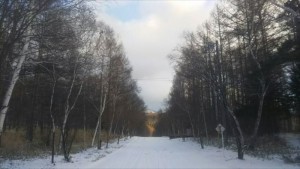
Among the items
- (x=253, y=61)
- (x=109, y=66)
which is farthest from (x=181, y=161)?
(x=109, y=66)

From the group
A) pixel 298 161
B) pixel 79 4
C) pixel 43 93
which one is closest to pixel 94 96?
pixel 43 93

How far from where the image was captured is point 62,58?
548 inches

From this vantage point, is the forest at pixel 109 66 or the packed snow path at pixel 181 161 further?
the packed snow path at pixel 181 161

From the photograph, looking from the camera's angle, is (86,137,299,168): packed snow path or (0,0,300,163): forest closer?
(0,0,300,163): forest

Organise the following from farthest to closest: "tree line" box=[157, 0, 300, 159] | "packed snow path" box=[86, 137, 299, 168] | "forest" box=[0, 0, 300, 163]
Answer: "tree line" box=[157, 0, 300, 159], "packed snow path" box=[86, 137, 299, 168], "forest" box=[0, 0, 300, 163]

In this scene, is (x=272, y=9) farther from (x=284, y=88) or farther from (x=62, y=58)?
(x=284, y=88)

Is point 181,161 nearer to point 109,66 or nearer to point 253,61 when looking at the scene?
point 253,61

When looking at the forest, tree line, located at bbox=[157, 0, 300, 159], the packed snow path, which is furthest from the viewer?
tree line, located at bbox=[157, 0, 300, 159]

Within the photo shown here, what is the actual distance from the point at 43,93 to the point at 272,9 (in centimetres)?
2584

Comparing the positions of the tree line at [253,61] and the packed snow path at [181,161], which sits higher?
the tree line at [253,61]

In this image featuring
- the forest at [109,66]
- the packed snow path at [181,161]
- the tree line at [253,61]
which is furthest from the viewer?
the tree line at [253,61]

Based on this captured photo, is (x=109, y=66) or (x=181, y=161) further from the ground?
(x=109, y=66)

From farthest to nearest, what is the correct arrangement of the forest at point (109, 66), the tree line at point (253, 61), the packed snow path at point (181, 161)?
the tree line at point (253, 61), the packed snow path at point (181, 161), the forest at point (109, 66)

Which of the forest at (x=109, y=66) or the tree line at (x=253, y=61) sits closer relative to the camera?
the forest at (x=109, y=66)
